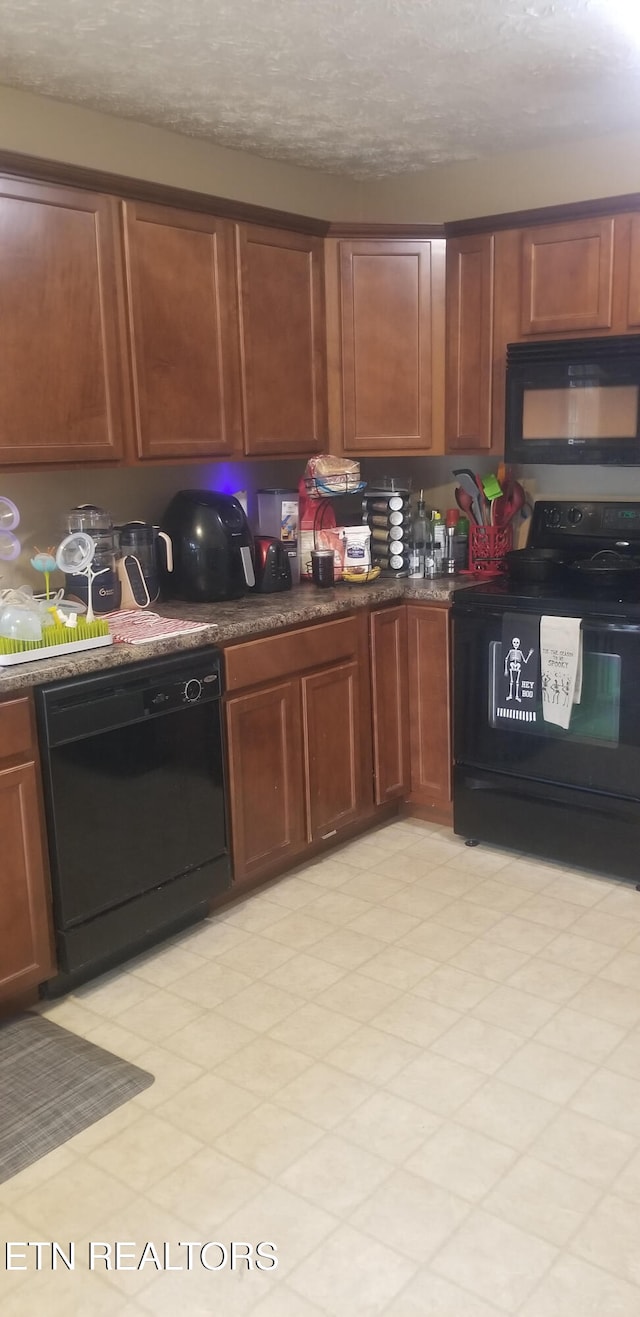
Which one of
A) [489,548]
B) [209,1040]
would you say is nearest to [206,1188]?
[209,1040]

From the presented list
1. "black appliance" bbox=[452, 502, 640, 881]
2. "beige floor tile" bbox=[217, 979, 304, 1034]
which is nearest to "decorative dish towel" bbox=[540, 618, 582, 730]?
"black appliance" bbox=[452, 502, 640, 881]

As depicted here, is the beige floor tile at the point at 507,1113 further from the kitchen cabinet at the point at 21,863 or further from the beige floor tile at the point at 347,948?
the kitchen cabinet at the point at 21,863

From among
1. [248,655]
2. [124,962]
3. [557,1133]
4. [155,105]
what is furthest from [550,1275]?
[155,105]

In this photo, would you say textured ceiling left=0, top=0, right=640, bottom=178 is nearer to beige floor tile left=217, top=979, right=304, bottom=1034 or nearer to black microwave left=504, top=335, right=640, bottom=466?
black microwave left=504, top=335, right=640, bottom=466

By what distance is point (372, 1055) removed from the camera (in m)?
2.30

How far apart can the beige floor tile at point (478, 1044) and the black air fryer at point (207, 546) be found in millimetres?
1500

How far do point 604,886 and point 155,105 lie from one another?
275 centimetres

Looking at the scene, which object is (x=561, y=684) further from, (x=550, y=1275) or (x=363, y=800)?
(x=550, y=1275)

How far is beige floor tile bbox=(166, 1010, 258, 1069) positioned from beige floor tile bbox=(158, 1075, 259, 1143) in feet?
0.25

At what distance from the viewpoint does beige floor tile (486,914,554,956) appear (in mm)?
2760

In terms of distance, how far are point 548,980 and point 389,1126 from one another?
69cm

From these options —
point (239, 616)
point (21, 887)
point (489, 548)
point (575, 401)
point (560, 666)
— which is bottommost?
point (21, 887)

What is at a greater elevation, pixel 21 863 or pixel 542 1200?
pixel 21 863

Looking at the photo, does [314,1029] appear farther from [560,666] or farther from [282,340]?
[282,340]
